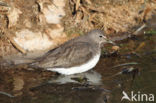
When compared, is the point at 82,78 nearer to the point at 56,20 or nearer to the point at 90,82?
the point at 90,82

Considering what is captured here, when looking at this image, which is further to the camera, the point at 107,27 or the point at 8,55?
the point at 107,27

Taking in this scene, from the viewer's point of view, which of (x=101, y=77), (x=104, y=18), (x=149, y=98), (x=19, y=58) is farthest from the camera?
(x=104, y=18)

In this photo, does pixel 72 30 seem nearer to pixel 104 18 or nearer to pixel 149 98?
pixel 104 18

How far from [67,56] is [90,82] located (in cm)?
85

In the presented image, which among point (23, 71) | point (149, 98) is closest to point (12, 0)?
point (23, 71)

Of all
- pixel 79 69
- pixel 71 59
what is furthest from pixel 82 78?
pixel 71 59

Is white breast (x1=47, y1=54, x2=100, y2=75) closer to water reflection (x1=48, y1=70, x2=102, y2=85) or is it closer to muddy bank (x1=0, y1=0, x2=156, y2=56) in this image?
water reflection (x1=48, y1=70, x2=102, y2=85)

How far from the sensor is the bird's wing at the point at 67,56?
8.68 meters

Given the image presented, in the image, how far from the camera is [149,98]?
24.8 ft

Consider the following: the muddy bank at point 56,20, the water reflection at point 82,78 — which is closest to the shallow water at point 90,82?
the water reflection at point 82,78

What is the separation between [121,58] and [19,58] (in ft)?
8.87

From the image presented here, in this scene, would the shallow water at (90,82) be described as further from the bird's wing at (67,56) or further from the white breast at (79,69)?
the bird's wing at (67,56)

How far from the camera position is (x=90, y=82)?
8.55 metres

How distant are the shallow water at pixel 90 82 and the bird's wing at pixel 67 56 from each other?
1.20 ft
